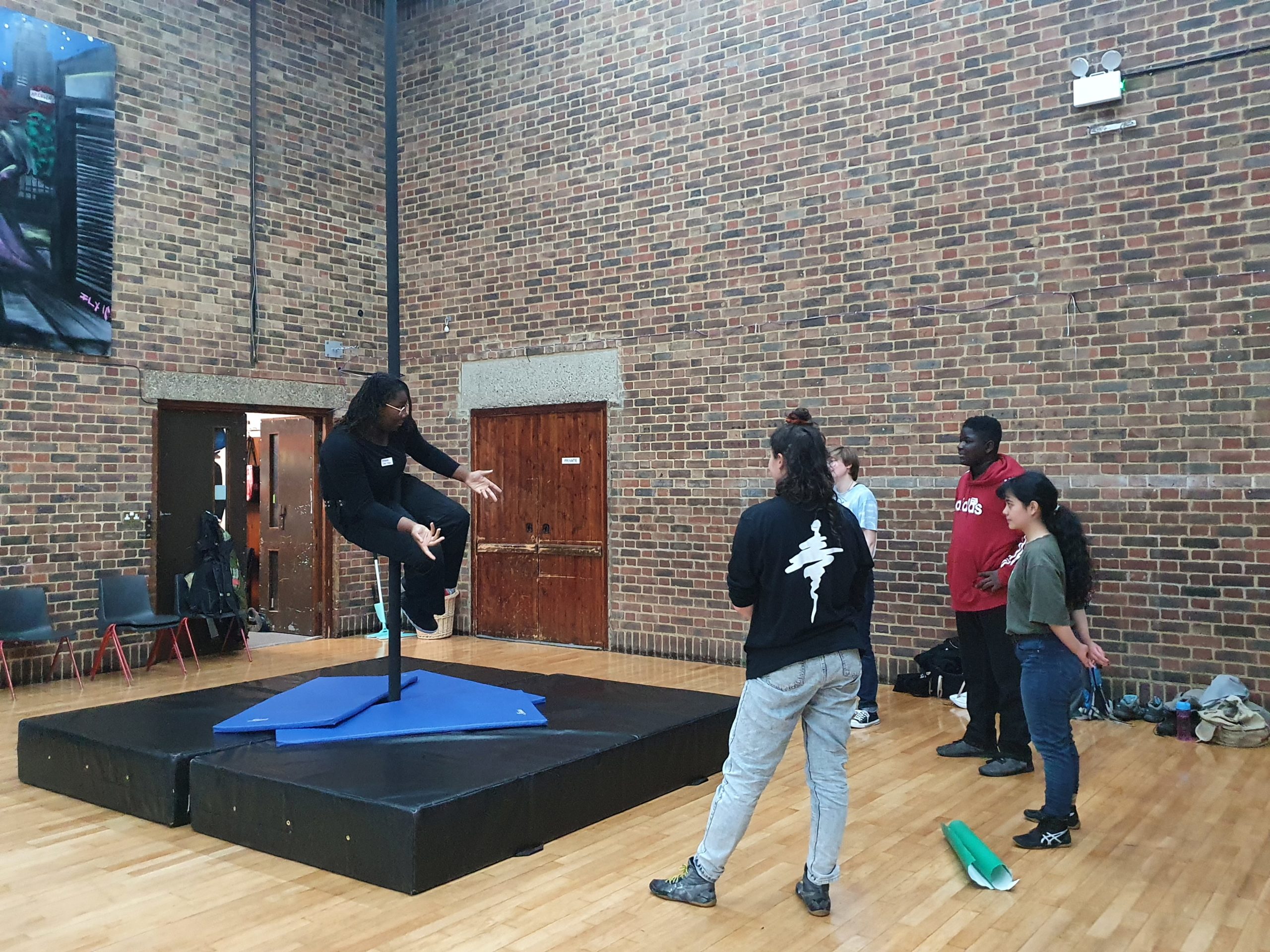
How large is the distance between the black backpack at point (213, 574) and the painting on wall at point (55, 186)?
166 centimetres

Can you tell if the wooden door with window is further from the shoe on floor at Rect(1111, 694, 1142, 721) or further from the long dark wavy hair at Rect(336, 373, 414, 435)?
the shoe on floor at Rect(1111, 694, 1142, 721)

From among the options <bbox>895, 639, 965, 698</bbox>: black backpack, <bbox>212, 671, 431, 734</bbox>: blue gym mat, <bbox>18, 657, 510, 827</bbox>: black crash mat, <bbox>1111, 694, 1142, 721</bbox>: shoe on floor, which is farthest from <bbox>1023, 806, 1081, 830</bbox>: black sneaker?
<bbox>18, 657, 510, 827</bbox>: black crash mat

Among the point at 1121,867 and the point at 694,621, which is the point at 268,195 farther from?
the point at 1121,867

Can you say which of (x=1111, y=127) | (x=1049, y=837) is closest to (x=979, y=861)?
(x=1049, y=837)

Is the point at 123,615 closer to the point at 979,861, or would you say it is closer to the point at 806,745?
the point at 806,745

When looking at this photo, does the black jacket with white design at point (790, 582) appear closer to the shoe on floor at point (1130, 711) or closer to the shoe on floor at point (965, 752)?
the shoe on floor at point (965, 752)

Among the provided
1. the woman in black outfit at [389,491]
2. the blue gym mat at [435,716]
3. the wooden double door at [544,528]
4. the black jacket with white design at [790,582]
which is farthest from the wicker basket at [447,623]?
the black jacket with white design at [790,582]

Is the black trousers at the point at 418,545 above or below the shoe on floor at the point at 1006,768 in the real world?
above

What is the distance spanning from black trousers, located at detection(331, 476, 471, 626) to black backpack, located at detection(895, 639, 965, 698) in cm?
332

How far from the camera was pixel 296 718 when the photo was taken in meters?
4.62

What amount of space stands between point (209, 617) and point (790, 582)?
250 inches

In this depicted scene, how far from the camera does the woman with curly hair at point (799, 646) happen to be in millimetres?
3143

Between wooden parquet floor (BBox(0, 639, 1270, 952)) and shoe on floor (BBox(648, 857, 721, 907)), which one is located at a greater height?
shoe on floor (BBox(648, 857, 721, 907))

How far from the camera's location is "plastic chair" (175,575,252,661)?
805 cm
